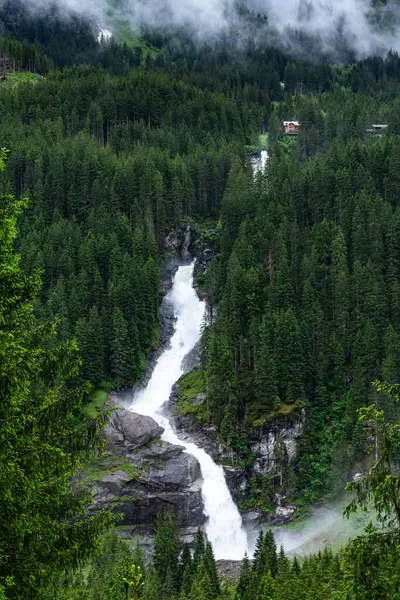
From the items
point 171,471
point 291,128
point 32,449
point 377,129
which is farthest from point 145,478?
point 291,128

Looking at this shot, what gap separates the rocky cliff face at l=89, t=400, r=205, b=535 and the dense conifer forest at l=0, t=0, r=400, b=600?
3.50 metres

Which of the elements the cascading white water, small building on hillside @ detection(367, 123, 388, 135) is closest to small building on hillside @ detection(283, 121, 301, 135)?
small building on hillside @ detection(367, 123, 388, 135)

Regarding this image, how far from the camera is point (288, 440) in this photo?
98938mm

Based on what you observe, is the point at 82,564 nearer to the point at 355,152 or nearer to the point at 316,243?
the point at 316,243

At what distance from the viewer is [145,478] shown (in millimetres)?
90938

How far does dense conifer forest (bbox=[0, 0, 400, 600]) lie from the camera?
57.3 feet

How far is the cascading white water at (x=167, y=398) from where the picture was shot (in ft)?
295

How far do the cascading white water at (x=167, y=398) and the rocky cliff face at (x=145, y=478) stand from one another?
1803mm

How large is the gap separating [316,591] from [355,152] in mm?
99718

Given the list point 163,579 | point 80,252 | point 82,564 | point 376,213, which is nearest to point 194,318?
point 80,252

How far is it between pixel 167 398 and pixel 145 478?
18.8 meters

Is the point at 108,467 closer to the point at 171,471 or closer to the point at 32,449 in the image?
the point at 171,471

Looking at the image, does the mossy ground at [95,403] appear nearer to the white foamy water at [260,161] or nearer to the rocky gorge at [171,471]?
the rocky gorge at [171,471]

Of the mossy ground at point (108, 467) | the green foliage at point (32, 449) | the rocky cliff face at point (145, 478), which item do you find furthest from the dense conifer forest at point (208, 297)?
the mossy ground at point (108, 467)
